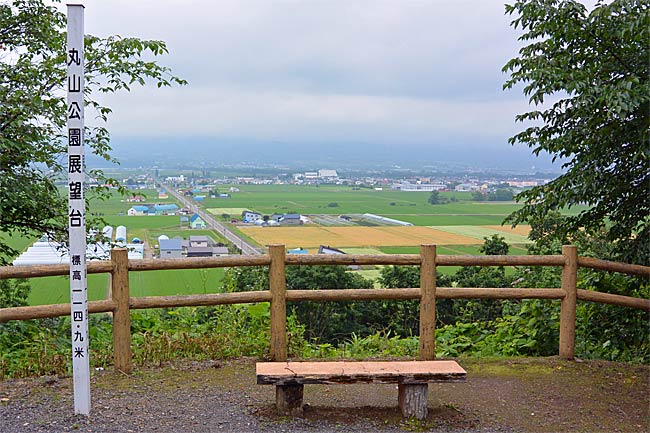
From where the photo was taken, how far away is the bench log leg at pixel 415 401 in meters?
4.64

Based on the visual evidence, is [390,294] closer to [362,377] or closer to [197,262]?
[362,377]

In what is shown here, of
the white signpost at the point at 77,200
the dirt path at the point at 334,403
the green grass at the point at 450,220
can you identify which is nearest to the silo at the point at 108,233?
the dirt path at the point at 334,403

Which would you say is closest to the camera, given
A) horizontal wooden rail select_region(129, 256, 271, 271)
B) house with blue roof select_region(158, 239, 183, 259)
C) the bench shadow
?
the bench shadow

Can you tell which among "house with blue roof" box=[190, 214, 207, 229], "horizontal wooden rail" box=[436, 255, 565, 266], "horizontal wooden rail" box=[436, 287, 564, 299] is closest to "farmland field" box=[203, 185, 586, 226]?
"house with blue roof" box=[190, 214, 207, 229]

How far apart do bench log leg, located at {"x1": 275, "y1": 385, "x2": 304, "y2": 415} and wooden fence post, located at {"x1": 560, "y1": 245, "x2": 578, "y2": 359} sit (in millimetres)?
2983

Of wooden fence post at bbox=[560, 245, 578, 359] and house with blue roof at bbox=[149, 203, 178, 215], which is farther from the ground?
house with blue roof at bbox=[149, 203, 178, 215]

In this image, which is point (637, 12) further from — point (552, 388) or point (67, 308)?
point (67, 308)

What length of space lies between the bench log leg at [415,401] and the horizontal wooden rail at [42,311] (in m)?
2.68

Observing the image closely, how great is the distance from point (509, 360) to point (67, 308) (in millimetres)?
4245

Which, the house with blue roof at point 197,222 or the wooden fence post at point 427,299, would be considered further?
the house with blue roof at point 197,222

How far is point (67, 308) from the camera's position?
208 inches

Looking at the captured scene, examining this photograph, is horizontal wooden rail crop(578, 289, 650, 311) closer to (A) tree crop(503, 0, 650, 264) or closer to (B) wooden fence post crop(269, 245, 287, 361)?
(A) tree crop(503, 0, 650, 264)

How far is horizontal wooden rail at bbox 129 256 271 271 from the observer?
5.57 meters

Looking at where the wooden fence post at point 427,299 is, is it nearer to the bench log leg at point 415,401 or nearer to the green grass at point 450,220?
the bench log leg at point 415,401
